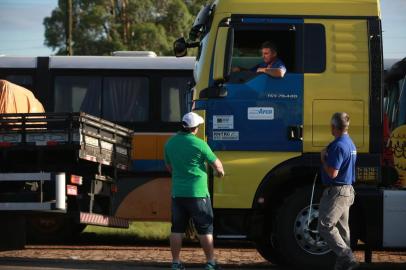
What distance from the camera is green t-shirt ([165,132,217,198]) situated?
33.2 feet

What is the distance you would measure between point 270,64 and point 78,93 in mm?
6267

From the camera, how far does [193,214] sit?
33.3ft

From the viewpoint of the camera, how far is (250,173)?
1054 cm

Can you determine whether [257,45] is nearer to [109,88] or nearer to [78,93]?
[109,88]

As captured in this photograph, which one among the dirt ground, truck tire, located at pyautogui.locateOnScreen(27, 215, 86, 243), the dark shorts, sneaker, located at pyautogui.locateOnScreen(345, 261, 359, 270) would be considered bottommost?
the dirt ground

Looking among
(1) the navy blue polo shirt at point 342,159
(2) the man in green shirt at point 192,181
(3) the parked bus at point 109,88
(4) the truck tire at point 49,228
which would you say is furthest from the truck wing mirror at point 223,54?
(4) the truck tire at point 49,228

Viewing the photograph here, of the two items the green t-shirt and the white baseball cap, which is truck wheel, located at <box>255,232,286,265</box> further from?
the white baseball cap

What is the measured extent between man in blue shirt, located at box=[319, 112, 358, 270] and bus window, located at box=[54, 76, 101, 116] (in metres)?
7.02

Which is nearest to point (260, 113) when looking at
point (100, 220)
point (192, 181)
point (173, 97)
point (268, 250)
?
point (192, 181)

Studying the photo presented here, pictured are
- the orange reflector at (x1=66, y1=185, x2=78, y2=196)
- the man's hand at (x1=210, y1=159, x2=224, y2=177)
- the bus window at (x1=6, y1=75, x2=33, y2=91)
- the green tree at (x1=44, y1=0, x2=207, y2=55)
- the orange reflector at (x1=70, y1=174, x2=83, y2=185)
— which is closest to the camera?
the man's hand at (x1=210, y1=159, x2=224, y2=177)

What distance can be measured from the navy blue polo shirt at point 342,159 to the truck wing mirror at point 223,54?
5.15 feet

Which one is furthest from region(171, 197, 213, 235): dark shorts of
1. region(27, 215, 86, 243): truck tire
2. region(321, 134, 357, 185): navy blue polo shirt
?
region(27, 215, 86, 243): truck tire

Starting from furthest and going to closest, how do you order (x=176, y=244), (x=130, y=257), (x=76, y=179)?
(x=130, y=257)
(x=76, y=179)
(x=176, y=244)

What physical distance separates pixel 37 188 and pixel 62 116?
0.94 metres
